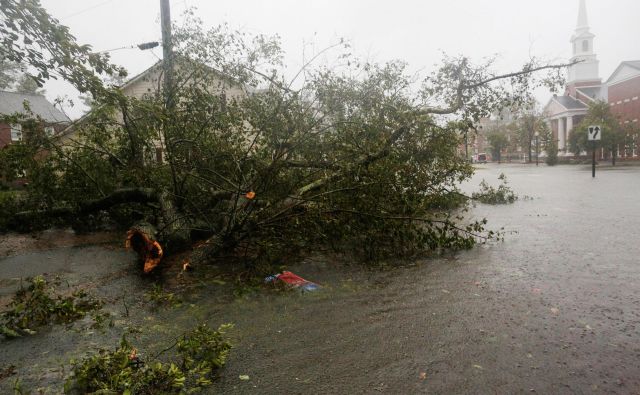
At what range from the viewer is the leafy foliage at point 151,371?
94.9 inches

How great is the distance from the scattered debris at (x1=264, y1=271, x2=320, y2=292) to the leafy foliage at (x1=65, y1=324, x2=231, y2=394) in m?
1.67

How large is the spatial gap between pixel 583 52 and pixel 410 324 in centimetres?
6609

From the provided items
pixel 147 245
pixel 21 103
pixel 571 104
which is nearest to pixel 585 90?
pixel 571 104

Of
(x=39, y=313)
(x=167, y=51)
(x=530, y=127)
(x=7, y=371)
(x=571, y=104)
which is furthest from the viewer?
(x=571, y=104)

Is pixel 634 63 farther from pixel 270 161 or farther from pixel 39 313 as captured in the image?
pixel 39 313

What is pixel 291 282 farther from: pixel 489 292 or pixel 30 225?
pixel 30 225

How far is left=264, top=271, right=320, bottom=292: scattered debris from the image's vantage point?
4.51m

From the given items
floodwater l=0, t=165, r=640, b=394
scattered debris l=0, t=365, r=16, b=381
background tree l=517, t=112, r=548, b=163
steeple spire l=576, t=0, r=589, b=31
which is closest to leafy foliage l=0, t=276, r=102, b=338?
floodwater l=0, t=165, r=640, b=394

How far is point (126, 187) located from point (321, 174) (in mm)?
3727

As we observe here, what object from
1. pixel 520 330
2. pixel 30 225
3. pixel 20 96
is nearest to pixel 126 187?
pixel 30 225

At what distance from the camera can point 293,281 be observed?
471cm

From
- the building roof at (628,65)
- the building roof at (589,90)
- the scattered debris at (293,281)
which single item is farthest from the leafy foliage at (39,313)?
the building roof at (589,90)

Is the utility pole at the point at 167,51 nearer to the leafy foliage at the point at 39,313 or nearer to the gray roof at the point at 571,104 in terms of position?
the leafy foliage at the point at 39,313

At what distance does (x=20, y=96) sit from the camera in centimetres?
2680
